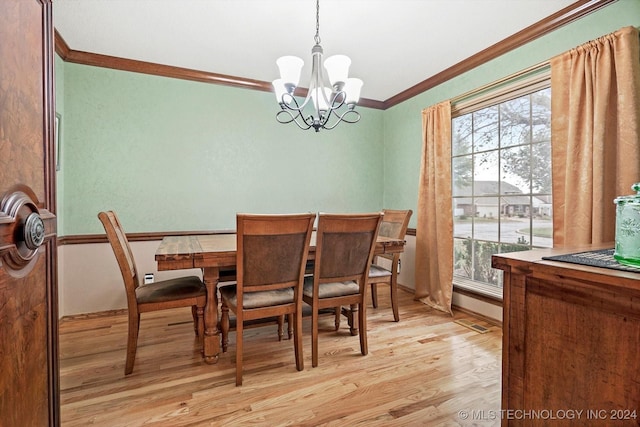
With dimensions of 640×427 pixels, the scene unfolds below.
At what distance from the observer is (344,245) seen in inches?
75.0

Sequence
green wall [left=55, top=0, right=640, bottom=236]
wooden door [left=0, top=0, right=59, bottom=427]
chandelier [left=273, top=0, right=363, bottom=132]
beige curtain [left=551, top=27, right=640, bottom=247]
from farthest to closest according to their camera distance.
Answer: green wall [left=55, top=0, right=640, bottom=236] < chandelier [left=273, top=0, right=363, bottom=132] < beige curtain [left=551, top=27, right=640, bottom=247] < wooden door [left=0, top=0, right=59, bottom=427]

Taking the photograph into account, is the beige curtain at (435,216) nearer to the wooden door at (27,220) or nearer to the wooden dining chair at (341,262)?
the wooden dining chair at (341,262)

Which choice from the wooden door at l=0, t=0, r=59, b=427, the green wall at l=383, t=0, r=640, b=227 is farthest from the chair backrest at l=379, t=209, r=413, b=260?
the wooden door at l=0, t=0, r=59, b=427

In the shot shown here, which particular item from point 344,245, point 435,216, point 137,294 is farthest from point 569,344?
point 435,216

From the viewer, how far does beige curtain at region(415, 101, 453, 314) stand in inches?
116

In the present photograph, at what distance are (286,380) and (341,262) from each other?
2.50 ft

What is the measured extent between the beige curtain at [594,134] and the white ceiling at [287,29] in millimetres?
477

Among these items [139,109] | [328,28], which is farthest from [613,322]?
[139,109]

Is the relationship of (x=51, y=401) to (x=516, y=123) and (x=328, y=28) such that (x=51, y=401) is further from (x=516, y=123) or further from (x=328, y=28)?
(x=516, y=123)

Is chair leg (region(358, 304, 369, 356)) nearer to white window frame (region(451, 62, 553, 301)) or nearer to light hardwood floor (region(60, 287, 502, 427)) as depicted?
light hardwood floor (region(60, 287, 502, 427))

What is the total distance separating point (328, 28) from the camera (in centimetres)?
232

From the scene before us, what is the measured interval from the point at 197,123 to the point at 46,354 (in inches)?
108

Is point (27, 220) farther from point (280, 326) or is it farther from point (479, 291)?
point (479, 291)

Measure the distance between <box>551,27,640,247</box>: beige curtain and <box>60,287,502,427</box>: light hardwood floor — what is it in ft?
3.44
